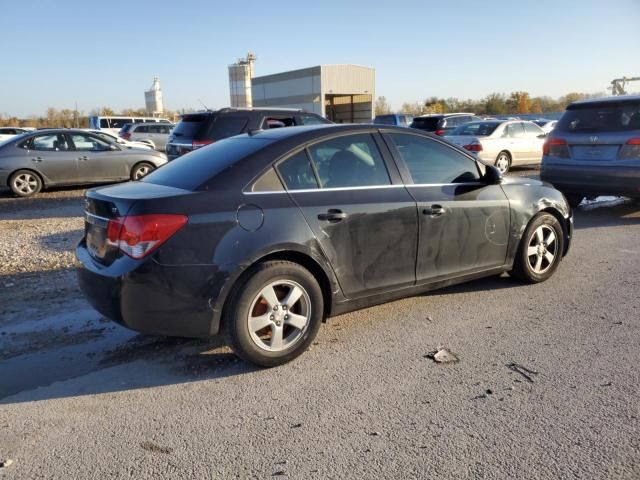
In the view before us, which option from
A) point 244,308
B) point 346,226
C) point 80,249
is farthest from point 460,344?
point 80,249

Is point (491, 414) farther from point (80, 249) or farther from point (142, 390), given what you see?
point (80, 249)

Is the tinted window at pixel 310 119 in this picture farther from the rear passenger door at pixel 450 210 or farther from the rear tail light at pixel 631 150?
the rear passenger door at pixel 450 210

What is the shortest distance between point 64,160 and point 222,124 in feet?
15.8

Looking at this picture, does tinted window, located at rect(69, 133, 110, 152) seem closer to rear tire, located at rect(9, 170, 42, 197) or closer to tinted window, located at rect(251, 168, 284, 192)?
rear tire, located at rect(9, 170, 42, 197)

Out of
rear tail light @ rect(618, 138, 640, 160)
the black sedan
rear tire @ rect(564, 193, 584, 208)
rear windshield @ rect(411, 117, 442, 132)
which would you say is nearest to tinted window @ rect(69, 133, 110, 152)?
the black sedan

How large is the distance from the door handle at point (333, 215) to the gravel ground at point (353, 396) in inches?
38.4

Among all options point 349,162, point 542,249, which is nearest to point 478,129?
point 542,249

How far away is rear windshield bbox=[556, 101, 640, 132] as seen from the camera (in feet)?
26.3

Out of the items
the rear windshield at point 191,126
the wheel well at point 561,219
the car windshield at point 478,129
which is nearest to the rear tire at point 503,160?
the car windshield at point 478,129

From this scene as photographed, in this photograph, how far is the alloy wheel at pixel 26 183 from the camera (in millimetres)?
11531

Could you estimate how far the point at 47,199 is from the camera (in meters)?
11.3

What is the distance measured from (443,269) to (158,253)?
7.86 ft

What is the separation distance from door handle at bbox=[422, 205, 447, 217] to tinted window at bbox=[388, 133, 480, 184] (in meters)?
0.24

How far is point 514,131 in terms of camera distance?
15.0 metres
